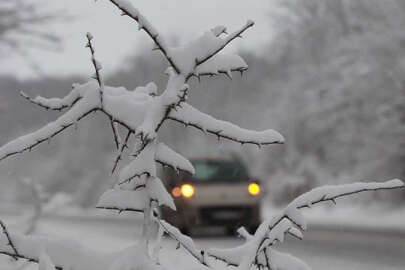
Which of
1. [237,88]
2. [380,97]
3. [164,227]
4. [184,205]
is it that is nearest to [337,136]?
[380,97]

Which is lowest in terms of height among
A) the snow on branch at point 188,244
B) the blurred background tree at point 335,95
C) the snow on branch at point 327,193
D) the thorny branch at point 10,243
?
the thorny branch at point 10,243

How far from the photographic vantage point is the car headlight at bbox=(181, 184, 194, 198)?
1617 cm

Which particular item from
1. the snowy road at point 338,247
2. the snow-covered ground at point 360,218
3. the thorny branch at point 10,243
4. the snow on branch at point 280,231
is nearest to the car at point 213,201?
the snowy road at point 338,247

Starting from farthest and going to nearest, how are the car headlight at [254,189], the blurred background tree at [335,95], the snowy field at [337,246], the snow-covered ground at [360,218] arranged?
the blurred background tree at [335,95]
the snow-covered ground at [360,218]
the car headlight at [254,189]
the snowy field at [337,246]

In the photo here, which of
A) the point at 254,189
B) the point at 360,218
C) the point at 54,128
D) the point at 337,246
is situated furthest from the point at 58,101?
the point at 360,218

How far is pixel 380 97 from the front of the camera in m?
23.0

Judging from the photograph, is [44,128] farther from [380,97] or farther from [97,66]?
[380,97]

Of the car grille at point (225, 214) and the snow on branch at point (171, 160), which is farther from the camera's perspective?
the car grille at point (225, 214)

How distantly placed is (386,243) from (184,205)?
3.52 metres

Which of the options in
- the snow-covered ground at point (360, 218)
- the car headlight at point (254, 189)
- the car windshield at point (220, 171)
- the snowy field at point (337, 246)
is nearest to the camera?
the snowy field at point (337, 246)

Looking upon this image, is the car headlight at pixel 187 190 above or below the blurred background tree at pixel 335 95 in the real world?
below

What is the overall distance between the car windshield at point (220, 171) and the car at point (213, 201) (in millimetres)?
18

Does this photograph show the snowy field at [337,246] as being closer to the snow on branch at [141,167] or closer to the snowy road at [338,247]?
the snowy road at [338,247]

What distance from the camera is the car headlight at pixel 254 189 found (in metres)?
16.6
